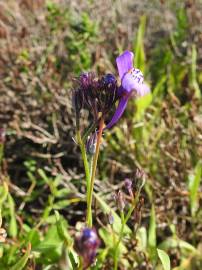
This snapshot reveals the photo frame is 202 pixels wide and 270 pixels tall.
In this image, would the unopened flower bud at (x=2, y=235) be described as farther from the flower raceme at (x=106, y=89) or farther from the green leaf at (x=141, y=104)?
the green leaf at (x=141, y=104)

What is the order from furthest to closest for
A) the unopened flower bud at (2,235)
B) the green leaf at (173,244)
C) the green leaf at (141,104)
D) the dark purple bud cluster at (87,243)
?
the green leaf at (141,104) → the green leaf at (173,244) → the unopened flower bud at (2,235) → the dark purple bud cluster at (87,243)

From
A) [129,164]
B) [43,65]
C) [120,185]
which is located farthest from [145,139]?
[43,65]

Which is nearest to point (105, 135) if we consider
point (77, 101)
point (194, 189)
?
point (194, 189)

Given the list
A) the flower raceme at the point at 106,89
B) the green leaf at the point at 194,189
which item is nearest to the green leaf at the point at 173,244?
the green leaf at the point at 194,189

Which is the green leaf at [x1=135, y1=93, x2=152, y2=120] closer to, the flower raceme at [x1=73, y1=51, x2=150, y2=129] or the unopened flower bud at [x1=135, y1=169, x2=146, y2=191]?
the unopened flower bud at [x1=135, y1=169, x2=146, y2=191]

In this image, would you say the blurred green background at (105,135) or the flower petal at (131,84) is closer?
the flower petal at (131,84)

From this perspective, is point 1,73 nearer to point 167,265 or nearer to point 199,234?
point 199,234

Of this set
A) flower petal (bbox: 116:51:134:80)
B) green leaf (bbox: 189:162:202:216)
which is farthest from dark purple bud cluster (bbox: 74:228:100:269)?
green leaf (bbox: 189:162:202:216)
